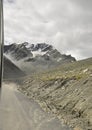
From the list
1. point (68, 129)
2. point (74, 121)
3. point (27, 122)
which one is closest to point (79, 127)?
point (68, 129)

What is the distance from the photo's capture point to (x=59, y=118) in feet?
131

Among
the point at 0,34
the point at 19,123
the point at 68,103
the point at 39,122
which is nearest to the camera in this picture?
the point at 0,34

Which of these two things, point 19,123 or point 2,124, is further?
point 19,123

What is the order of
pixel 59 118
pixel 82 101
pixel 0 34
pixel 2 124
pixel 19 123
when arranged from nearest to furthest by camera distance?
1. pixel 0 34
2. pixel 2 124
3. pixel 19 123
4. pixel 59 118
5. pixel 82 101

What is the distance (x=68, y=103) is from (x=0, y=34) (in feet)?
141

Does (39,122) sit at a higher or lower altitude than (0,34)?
lower

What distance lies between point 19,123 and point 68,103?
1757 centimetres

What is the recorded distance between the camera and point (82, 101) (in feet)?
151

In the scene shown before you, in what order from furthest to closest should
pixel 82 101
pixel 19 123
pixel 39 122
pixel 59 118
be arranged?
pixel 82 101, pixel 59 118, pixel 39 122, pixel 19 123

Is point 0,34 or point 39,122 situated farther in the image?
point 39,122

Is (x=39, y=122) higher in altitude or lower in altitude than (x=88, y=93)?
lower

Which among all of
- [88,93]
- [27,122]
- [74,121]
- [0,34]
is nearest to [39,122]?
[27,122]

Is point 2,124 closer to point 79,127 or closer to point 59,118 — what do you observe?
point 79,127

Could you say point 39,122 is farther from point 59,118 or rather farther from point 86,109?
point 86,109
